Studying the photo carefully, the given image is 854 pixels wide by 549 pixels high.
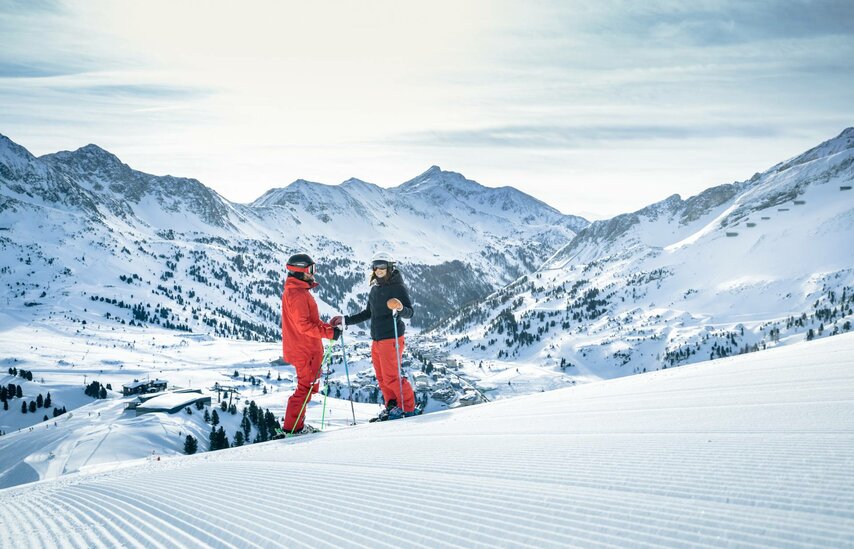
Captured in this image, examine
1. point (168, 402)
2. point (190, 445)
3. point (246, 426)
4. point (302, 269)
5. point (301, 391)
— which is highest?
point (302, 269)

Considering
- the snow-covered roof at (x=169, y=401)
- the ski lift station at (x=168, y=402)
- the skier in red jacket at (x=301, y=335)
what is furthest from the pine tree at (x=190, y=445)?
the skier in red jacket at (x=301, y=335)

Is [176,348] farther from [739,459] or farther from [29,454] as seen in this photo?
[739,459]

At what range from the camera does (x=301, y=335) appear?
10.4m

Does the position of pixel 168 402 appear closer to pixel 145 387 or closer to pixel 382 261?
pixel 145 387

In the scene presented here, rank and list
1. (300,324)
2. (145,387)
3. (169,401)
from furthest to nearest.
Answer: (145,387) < (169,401) < (300,324)

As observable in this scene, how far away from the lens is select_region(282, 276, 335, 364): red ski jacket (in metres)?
9.83

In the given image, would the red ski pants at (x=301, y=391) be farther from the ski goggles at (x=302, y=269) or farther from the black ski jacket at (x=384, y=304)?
the ski goggles at (x=302, y=269)

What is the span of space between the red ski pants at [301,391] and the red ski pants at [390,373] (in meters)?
1.40

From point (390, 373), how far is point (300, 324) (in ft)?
7.51

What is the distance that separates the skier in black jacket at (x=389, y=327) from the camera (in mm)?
10320

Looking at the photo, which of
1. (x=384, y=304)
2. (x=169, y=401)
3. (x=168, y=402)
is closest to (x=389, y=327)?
(x=384, y=304)

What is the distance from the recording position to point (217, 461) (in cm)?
700

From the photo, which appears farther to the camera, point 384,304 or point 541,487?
point 384,304

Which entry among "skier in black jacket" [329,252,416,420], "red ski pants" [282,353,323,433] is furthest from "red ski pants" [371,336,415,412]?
"red ski pants" [282,353,323,433]
